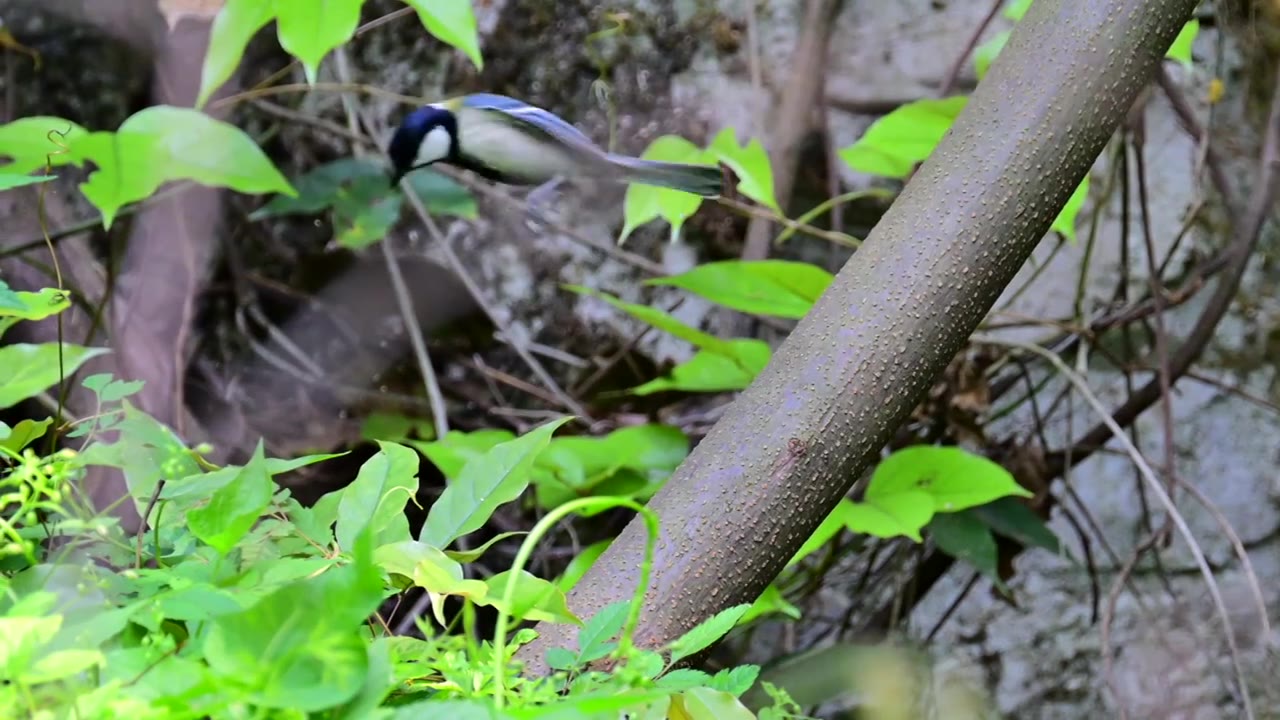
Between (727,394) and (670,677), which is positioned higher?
(670,677)

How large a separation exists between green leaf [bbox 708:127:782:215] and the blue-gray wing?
0.49 feet

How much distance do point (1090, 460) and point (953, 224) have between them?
3.04 ft

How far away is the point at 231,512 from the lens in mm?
341

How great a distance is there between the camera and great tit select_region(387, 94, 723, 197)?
83 cm

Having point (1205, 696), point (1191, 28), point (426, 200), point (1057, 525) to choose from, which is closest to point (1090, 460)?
point (1057, 525)

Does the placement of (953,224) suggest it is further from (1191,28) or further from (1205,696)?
(1205,696)

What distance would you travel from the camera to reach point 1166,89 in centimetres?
107

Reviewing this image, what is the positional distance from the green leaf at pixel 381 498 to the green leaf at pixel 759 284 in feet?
1.68

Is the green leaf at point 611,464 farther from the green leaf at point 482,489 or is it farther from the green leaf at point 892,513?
the green leaf at point 482,489

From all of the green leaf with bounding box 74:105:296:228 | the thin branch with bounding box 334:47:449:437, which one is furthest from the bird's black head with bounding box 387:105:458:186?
the thin branch with bounding box 334:47:449:437

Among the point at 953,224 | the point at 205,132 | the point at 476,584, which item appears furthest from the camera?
the point at 205,132

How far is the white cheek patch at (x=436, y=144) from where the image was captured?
2.85 ft

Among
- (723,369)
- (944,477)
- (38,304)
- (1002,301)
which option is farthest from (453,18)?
(1002,301)

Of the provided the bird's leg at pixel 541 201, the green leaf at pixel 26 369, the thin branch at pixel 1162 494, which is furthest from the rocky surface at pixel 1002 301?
the green leaf at pixel 26 369
